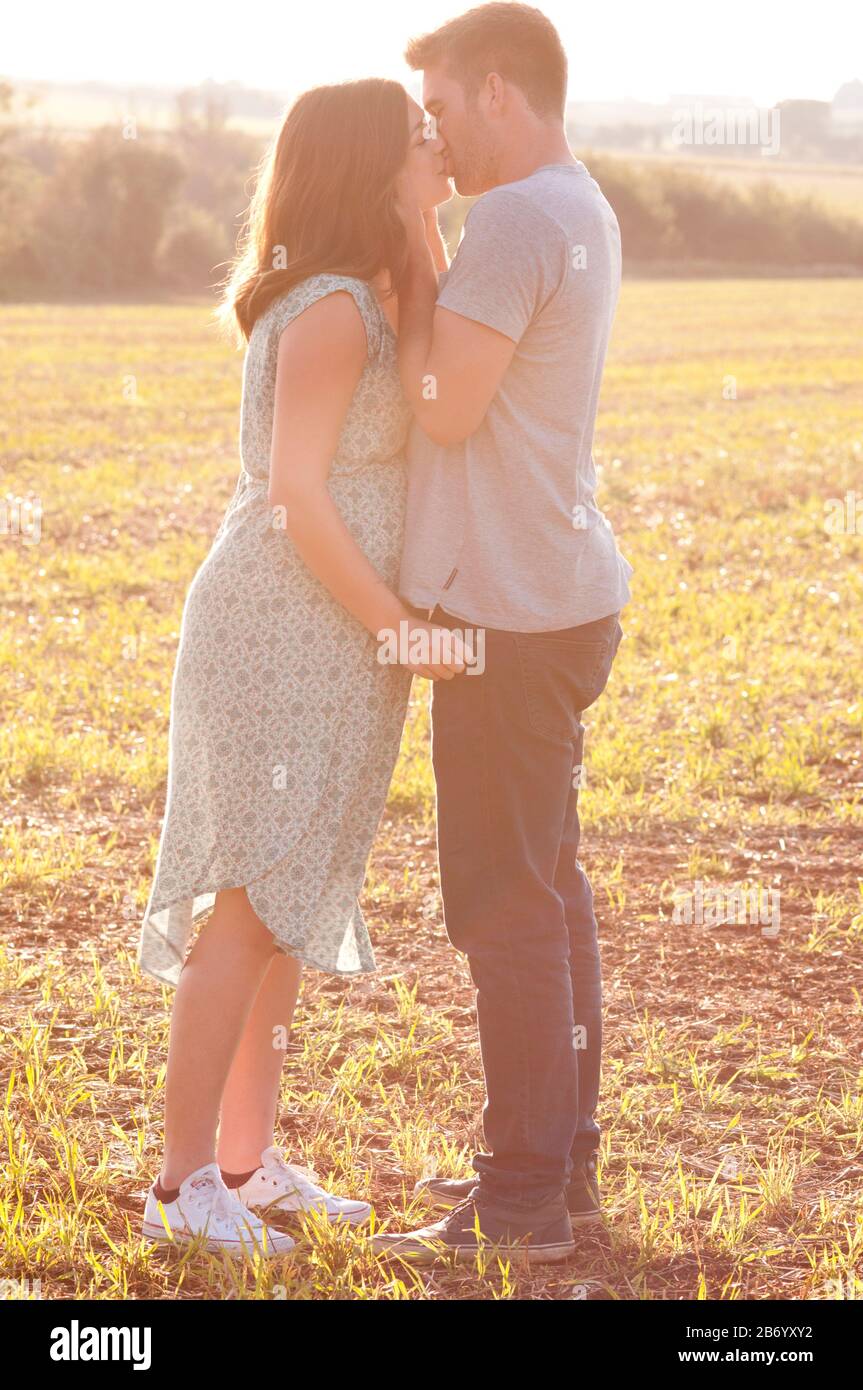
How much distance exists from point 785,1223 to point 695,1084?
1.97 feet

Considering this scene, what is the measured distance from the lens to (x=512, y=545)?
2820 mm

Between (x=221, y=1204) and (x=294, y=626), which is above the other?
(x=294, y=626)

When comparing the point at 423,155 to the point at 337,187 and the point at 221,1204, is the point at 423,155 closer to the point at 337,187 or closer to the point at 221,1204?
A: the point at 337,187

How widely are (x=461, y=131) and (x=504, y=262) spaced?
1.02 ft

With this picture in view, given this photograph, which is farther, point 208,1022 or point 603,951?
point 603,951

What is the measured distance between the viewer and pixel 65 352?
25.5 metres

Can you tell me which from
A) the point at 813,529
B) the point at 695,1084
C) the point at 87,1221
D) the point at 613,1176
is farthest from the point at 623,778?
the point at 813,529

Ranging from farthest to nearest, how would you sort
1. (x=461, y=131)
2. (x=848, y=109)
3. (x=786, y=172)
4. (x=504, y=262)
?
(x=848, y=109)
(x=786, y=172)
(x=461, y=131)
(x=504, y=262)

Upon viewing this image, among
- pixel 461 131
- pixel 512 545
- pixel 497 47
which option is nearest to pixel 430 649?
pixel 512 545

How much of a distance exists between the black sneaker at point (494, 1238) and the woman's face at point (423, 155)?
197 centimetres

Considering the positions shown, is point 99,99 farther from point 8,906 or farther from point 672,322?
point 8,906

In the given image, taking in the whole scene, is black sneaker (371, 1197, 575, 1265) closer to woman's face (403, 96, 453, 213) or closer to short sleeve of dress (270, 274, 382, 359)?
short sleeve of dress (270, 274, 382, 359)

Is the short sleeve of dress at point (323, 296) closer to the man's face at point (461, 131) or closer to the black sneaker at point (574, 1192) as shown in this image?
the man's face at point (461, 131)

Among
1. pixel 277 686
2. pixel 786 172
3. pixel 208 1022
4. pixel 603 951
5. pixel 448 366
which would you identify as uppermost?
pixel 786 172
